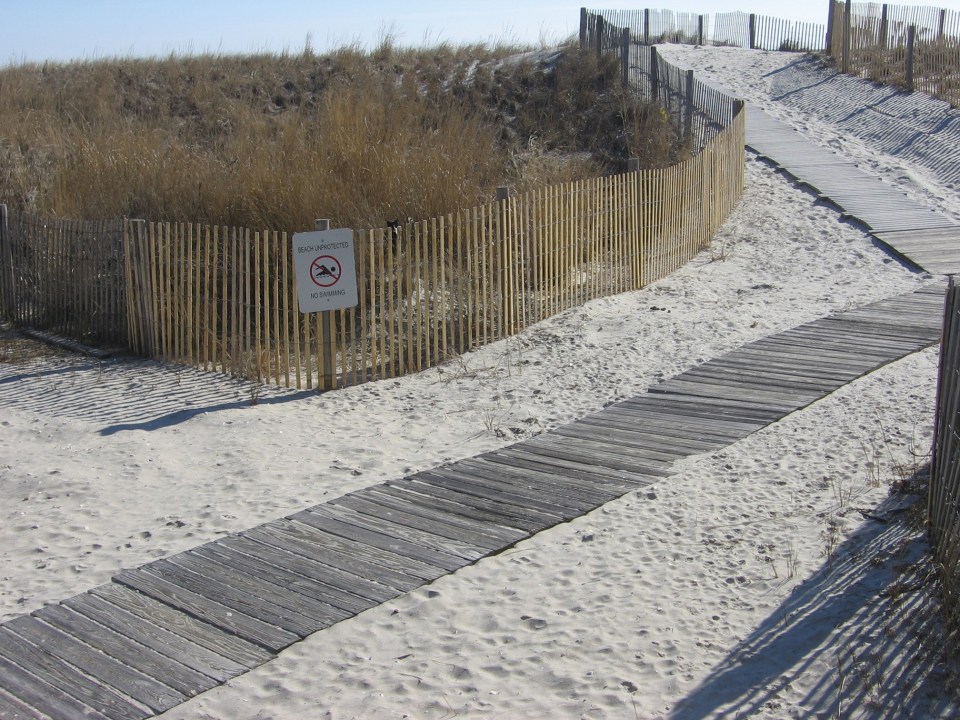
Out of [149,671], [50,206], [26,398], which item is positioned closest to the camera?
[149,671]

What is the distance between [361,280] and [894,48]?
23.0 metres

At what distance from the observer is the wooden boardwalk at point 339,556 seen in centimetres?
430

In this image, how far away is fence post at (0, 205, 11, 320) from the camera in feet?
38.1

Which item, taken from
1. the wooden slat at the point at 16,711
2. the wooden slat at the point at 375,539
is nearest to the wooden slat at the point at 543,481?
the wooden slat at the point at 375,539

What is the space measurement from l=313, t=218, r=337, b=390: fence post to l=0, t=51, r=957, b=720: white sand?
168 mm

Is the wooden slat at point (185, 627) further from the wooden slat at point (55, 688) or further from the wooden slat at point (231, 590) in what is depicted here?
the wooden slat at point (55, 688)

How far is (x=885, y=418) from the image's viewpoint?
7.05m

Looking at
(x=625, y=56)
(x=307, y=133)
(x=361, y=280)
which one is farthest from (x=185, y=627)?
(x=625, y=56)

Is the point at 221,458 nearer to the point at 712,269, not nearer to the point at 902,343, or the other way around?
the point at 902,343

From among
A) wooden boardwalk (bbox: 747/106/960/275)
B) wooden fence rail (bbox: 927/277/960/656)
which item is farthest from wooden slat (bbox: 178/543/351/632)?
wooden boardwalk (bbox: 747/106/960/275)

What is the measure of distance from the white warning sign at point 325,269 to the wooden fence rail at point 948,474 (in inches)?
188

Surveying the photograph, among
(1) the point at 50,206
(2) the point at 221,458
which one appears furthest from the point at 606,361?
(1) the point at 50,206

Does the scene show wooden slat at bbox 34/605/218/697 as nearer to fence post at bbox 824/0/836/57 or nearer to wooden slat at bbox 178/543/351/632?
wooden slat at bbox 178/543/351/632

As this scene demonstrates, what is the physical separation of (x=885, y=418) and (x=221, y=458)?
15.4 feet
